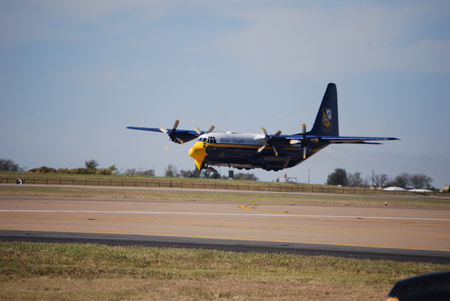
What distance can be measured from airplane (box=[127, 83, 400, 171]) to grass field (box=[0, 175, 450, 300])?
45.5 metres

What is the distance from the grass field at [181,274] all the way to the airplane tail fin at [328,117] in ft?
214

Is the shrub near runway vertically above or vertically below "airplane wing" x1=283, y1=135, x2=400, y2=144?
below

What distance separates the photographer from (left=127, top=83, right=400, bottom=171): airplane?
60.4 metres

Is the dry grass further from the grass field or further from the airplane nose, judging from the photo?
the grass field

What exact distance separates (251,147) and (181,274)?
52.3 meters

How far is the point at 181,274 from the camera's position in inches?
450

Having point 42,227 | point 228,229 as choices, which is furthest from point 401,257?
point 42,227

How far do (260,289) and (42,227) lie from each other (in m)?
13.4

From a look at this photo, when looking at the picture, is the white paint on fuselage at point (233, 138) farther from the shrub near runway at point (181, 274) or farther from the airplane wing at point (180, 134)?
the shrub near runway at point (181, 274)

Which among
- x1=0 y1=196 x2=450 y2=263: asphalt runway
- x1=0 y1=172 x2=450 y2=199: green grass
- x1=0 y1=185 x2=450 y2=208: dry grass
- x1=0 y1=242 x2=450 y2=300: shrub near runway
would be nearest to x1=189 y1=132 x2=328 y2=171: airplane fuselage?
x1=0 y1=185 x2=450 y2=208: dry grass

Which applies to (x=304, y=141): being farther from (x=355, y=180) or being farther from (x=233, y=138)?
(x=355, y=180)

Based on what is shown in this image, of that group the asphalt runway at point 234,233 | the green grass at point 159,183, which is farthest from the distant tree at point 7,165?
the asphalt runway at point 234,233

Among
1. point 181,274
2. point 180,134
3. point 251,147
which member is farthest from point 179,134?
point 181,274

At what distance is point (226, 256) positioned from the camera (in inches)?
551
